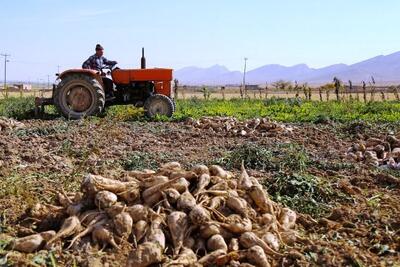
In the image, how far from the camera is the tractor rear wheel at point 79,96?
13602 millimetres

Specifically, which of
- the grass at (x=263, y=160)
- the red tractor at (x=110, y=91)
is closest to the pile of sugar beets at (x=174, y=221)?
the grass at (x=263, y=160)

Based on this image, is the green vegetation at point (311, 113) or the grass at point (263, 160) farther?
the green vegetation at point (311, 113)

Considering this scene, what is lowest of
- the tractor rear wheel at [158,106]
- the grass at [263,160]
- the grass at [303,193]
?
the grass at [303,193]

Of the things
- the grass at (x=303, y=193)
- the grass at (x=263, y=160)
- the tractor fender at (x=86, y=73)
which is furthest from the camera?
the tractor fender at (x=86, y=73)

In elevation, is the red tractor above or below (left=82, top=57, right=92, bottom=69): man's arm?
below

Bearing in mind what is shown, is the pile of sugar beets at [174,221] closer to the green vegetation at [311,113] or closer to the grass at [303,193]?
the grass at [303,193]

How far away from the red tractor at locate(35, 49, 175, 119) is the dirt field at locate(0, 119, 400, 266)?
1848 mm

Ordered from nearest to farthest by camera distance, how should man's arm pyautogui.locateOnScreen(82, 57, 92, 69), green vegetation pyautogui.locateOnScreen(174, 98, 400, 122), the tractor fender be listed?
the tractor fender, man's arm pyautogui.locateOnScreen(82, 57, 92, 69), green vegetation pyautogui.locateOnScreen(174, 98, 400, 122)

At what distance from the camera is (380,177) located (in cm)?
670

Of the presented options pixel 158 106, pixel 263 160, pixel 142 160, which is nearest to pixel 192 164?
pixel 142 160

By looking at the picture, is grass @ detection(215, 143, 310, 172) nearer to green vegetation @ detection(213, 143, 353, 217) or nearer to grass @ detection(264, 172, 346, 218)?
green vegetation @ detection(213, 143, 353, 217)

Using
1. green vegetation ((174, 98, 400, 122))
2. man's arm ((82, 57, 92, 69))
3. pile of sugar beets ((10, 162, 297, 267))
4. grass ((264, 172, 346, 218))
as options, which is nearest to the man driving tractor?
man's arm ((82, 57, 92, 69))

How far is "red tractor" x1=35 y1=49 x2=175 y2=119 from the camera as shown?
13.6 m

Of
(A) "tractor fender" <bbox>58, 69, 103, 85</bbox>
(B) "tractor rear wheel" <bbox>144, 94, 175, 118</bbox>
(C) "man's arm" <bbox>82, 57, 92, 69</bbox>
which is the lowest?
(B) "tractor rear wheel" <bbox>144, 94, 175, 118</bbox>
